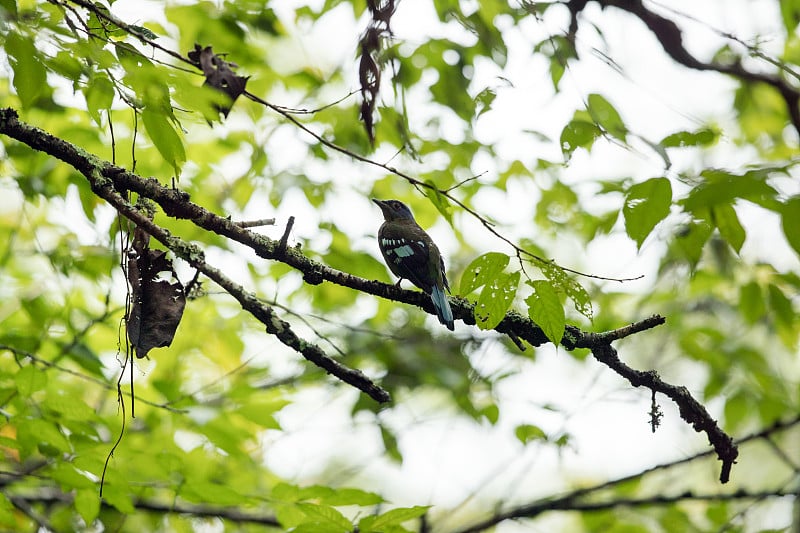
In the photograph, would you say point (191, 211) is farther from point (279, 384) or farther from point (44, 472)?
point (279, 384)

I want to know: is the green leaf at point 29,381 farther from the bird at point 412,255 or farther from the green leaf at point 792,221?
the green leaf at point 792,221

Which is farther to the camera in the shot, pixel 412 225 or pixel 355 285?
pixel 412 225

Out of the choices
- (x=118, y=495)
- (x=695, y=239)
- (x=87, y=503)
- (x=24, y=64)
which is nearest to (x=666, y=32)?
(x=695, y=239)

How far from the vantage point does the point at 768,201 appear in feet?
7.55

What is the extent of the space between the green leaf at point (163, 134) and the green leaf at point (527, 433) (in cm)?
282

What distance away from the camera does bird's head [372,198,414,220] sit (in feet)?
16.1

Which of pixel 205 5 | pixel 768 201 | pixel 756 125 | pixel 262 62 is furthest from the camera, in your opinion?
pixel 756 125

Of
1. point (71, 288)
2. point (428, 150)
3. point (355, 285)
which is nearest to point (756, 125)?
point (428, 150)

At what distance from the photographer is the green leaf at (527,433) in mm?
4320

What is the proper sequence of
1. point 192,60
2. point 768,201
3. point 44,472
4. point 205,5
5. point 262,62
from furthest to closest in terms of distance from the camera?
point 262,62 → point 205,5 → point 44,472 → point 192,60 → point 768,201

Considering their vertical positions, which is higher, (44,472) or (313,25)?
(313,25)

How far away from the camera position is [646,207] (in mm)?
2486

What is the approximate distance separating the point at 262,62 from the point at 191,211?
112 inches

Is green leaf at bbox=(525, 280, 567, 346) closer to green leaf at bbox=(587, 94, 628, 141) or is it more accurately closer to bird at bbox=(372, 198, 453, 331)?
bird at bbox=(372, 198, 453, 331)
